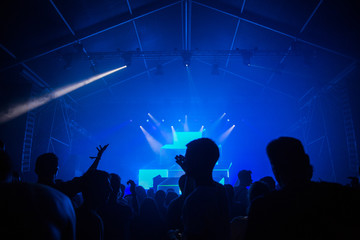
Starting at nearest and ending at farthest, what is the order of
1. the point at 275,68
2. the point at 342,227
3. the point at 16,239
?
the point at 16,239 → the point at 342,227 → the point at 275,68

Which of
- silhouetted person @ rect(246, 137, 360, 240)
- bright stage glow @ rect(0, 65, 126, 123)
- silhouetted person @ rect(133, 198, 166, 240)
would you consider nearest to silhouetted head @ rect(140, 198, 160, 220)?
silhouetted person @ rect(133, 198, 166, 240)

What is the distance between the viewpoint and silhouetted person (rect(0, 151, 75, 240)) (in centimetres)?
93

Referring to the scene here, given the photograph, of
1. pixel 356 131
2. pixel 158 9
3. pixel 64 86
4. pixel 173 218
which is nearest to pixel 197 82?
pixel 158 9

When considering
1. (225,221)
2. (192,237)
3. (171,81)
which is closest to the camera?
(192,237)

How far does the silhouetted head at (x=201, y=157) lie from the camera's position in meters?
1.67

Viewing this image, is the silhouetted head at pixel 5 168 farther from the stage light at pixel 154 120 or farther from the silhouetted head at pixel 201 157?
the stage light at pixel 154 120

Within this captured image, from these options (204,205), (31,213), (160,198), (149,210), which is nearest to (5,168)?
(31,213)

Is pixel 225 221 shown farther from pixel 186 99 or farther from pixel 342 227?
pixel 186 99

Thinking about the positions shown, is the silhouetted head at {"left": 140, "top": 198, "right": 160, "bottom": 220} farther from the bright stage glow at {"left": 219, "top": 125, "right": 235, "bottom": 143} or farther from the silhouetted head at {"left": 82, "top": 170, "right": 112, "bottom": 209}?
the bright stage glow at {"left": 219, "top": 125, "right": 235, "bottom": 143}

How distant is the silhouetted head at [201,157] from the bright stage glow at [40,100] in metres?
8.13

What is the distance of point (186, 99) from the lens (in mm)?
14836

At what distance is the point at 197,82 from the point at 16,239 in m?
12.4

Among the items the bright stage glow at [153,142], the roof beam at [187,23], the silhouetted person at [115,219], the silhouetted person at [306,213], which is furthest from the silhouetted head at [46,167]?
the bright stage glow at [153,142]

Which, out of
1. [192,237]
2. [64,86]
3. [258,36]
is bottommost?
[192,237]
